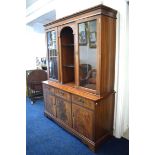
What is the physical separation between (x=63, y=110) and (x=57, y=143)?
55 centimetres

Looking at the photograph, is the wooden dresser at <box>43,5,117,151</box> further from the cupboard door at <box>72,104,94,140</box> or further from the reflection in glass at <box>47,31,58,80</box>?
the reflection in glass at <box>47,31,58,80</box>

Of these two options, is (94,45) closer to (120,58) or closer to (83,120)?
(120,58)

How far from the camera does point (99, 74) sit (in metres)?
2.03

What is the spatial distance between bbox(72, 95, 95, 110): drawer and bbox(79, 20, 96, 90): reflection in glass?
0.72 ft

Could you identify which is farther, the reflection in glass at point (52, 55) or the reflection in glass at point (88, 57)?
the reflection in glass at point (52, 55)

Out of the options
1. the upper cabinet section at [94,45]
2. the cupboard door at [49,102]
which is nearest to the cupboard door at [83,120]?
the upper cabinet section at [94,45]

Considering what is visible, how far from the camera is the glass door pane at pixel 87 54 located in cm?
209

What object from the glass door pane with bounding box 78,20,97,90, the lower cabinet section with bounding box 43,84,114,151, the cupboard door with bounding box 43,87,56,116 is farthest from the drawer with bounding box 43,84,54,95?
the glass door pane with bounding box 78,20,97,90

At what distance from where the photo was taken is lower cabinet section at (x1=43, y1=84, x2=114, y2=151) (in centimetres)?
207

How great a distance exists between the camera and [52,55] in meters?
3.06

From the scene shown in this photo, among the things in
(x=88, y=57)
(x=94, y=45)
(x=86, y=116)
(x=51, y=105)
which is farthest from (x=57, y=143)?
(x=94, y=45)

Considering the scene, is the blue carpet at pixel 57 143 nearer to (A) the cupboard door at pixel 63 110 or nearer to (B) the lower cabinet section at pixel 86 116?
(B) the lower cabinet section at pixel 86 116

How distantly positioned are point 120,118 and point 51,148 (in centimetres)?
120

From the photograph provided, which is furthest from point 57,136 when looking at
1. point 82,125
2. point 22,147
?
point 22,147
